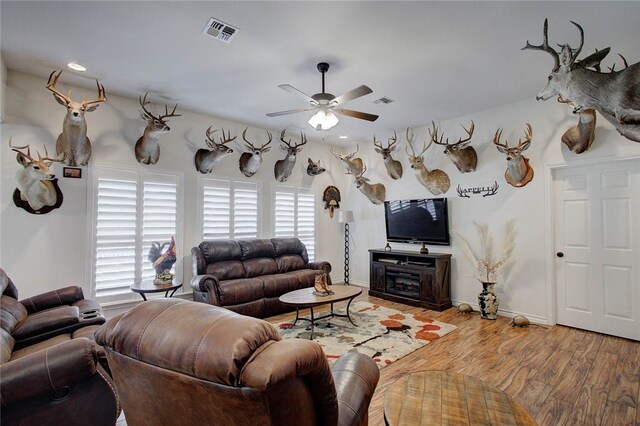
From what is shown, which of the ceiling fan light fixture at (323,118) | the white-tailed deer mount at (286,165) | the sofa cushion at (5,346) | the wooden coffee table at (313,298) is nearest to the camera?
the sofa cushion at (5,346)

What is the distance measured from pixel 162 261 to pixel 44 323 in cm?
172

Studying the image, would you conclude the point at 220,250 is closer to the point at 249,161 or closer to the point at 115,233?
the point at 115,233

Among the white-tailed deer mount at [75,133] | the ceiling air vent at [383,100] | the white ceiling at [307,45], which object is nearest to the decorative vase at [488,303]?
the white ceiling at [307,45]

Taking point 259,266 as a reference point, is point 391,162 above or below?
above

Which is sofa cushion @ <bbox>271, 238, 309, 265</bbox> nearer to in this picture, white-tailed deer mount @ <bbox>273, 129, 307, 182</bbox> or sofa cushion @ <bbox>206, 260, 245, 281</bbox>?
sofa cushion @ <bbox>206, 260, 245, 281</bbox>

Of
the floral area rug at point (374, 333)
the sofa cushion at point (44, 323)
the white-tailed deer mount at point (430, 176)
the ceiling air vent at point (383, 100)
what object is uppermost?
the ceiling air vent at point (383, 100)

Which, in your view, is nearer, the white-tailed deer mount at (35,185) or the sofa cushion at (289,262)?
the white-tailed deer mount at (35,185)

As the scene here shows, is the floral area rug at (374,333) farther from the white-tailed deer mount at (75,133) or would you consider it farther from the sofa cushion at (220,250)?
the white-tailed deer mount at (75,133)

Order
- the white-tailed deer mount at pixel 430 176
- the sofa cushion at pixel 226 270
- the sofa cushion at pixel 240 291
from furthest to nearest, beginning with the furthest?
1. the white-tailed deer mount at pixel 430 176
2. the sofa cushion at pixel 226 270
3. the sofa cushion at pixel 240 291

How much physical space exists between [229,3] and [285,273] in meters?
3.81

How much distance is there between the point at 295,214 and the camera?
20.7ft

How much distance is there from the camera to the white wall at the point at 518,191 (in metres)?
4.16

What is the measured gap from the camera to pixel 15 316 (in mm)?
2506

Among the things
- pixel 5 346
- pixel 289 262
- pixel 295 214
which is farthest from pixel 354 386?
pixel 295 214
